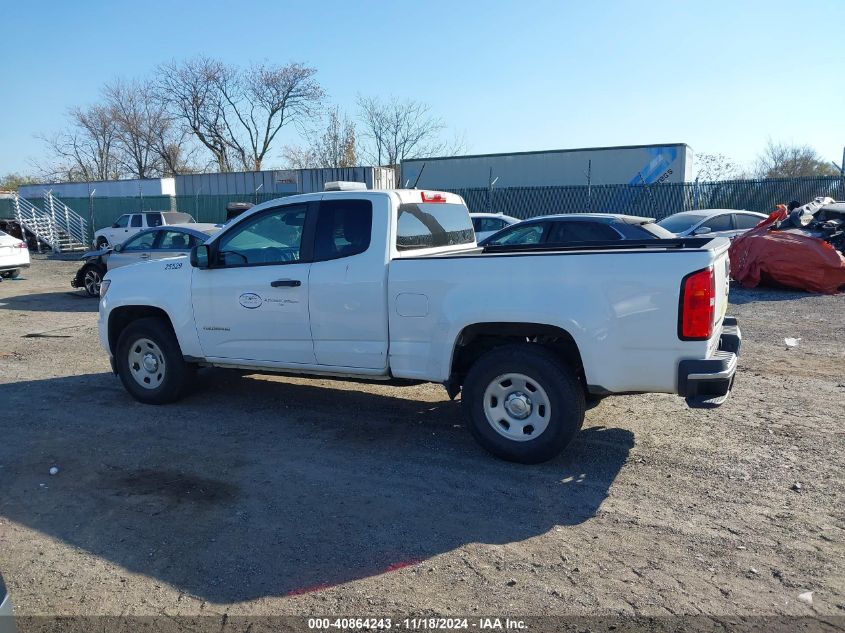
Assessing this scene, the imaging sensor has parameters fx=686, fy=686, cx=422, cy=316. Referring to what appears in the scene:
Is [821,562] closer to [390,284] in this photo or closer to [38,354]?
[390,284]

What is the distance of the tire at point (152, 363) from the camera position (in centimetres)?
648

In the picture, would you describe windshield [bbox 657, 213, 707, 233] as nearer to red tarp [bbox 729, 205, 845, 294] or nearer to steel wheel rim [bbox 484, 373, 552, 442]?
red tarp [bbox 729, 205, 845, 294]

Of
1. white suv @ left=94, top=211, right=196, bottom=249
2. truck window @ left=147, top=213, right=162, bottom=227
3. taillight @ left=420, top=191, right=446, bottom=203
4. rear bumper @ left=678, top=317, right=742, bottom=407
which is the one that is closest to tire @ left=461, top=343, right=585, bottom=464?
rear bumper @ left=678, top=317, right=742, bottom=407

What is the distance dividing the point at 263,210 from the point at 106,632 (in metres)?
3.71

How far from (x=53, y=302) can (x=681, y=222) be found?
13.7 metres

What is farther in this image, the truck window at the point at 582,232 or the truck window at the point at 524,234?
the truck window at the point at 524,234

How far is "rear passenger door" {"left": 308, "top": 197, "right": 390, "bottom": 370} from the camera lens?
5352 mm

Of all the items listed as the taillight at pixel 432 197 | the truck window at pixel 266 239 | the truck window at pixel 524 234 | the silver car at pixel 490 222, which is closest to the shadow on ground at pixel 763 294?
the truck window at pixel 524 234

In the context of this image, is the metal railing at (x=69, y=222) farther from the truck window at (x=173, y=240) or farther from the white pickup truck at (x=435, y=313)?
the white pickup truck at (x=435, y=313)

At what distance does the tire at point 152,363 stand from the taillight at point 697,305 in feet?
14.8

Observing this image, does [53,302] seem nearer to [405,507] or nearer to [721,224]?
[405,507]

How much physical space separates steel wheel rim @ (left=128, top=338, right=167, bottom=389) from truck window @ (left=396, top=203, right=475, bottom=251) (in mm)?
2708

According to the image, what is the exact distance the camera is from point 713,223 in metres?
15.3

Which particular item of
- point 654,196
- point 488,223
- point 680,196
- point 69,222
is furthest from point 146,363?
point 69,222
